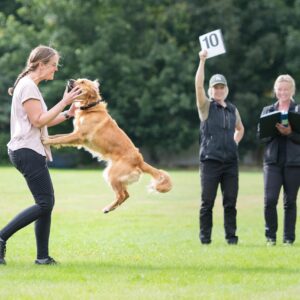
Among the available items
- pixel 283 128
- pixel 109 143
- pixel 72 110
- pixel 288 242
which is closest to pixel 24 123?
pixel 72 110

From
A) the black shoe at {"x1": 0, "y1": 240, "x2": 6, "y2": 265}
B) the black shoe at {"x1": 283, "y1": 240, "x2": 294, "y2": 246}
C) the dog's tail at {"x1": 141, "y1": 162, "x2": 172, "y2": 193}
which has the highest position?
the dog's tail at {"x1": 141, "y1": 162, "x2": 172, "y2": 193}

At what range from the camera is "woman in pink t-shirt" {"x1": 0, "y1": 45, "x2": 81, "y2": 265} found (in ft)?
23.2

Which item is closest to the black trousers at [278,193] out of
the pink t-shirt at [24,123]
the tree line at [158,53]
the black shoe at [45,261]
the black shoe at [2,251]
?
the black shoe at [45,261]

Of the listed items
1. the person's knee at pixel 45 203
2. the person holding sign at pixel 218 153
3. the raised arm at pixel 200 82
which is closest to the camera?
the person's knee at pixel 45 203

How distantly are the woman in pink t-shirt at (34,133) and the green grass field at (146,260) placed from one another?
488mm

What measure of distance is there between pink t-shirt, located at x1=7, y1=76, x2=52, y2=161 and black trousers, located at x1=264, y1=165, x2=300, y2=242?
138 inches

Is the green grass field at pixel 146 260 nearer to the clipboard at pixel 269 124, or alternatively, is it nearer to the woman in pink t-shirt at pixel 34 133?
the woman in pink t-shirt at pixel 34 133

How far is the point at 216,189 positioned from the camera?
9.48m

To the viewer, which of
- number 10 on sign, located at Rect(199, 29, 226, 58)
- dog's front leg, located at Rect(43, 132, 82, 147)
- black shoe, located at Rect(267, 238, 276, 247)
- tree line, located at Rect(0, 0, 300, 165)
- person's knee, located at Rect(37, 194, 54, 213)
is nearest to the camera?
person's knee, located at Rect(37, 194, 54, 213)

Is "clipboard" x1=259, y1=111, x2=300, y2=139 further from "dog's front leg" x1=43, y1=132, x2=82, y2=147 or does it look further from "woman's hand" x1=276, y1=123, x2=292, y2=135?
"dog's front leg" x1=43, y1=132, x2=82, y2=147

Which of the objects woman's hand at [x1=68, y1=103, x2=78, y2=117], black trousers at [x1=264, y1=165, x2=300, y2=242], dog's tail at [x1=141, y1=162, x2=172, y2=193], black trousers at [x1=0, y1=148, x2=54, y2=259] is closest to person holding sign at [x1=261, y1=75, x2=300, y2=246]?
black trousers at [x1=264, y1=165, x2=300, y2=242]

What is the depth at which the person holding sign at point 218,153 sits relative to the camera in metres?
9.31

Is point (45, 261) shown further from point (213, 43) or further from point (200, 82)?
point (213, 43)

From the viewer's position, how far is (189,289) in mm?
6242
